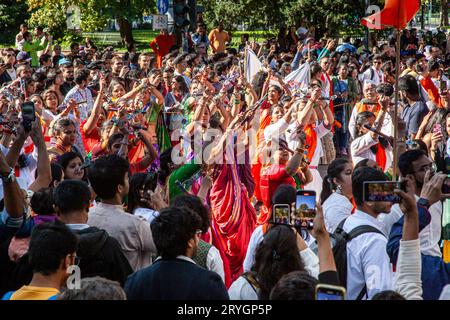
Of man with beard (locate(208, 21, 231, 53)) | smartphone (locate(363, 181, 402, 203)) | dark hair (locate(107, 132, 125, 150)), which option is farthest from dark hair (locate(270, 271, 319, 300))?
man with beard (locate(208, 21, 231, 53))

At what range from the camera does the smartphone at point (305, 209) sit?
3.92 meters

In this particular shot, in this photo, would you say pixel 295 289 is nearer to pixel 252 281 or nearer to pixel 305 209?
pixel 305 209

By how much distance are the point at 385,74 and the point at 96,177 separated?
12.4m

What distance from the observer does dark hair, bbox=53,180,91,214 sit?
4.68 meters

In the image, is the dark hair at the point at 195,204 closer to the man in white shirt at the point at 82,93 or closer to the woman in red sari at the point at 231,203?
the woman in red sari at the point at 231,203

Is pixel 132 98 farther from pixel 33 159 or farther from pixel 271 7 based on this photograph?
pixel 271 7

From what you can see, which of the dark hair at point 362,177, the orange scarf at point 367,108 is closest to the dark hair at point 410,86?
the orange scarf at point 367,108

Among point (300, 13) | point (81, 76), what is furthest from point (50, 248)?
point (300, 13)

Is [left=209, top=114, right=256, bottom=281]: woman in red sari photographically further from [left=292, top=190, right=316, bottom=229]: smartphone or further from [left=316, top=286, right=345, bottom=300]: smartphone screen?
[left=316, top=286, right=345, bottom=300]: smartphone screen

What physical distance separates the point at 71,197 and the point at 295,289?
172cm

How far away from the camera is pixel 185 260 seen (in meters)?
4.06

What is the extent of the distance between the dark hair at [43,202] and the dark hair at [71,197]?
23 centimetres

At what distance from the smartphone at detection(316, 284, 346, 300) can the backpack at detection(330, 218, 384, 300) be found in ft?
5.00

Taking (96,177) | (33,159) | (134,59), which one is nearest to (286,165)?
(33,159)
